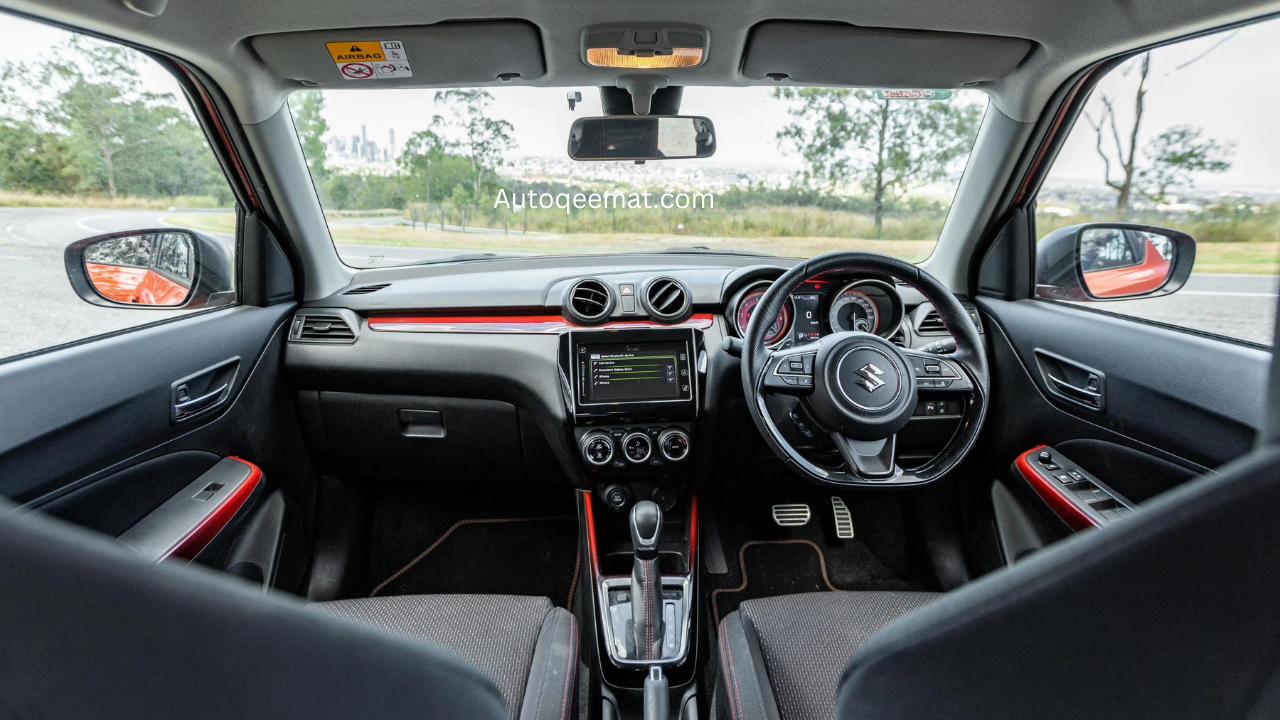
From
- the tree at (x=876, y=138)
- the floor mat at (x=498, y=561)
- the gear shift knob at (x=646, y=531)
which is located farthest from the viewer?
the floor mat at (x=498, y=561)

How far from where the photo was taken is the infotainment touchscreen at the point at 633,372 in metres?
2.56

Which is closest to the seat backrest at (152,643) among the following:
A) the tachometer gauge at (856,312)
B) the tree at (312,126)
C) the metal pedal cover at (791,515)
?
the tachometer gauge at (856,312)

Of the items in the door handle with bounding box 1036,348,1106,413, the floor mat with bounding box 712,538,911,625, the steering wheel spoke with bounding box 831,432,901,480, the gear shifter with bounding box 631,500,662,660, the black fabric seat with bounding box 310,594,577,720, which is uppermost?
the door handle with bounding box 1036,348,1106,413

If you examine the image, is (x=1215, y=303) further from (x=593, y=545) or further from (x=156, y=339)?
(x=156, y=339)

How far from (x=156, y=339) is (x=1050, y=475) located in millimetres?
2953

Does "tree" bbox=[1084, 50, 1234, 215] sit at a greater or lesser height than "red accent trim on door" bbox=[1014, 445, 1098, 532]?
greater

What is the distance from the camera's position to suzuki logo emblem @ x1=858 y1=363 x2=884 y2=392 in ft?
7.13

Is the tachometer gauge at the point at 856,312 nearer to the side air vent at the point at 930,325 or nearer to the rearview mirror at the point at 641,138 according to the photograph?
the side air vent at the point at 930,325

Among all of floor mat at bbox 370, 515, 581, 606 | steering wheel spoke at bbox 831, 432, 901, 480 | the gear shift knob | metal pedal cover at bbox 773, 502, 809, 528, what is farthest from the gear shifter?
metal pedal cover at bbox 773, 502, 809, 528

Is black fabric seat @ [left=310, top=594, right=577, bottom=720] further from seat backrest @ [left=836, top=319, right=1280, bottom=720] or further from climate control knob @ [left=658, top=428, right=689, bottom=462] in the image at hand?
seat backrest @ [left=836, top=319, right=1280, bottom=720]

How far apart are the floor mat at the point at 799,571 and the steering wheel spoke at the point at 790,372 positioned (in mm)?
1277

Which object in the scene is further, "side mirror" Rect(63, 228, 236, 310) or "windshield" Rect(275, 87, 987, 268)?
"windshield" Rect(275, 87, 987, 268)

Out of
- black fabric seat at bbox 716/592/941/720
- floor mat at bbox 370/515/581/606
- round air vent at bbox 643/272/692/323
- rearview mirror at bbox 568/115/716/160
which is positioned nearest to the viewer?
black fabric seat at bbox 716/592/941/720

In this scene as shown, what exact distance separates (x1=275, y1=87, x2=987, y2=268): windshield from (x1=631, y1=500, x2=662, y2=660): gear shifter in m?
1.28
